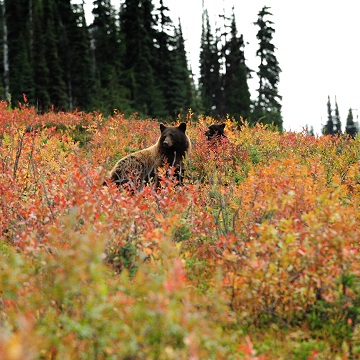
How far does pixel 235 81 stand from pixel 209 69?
9.03 m

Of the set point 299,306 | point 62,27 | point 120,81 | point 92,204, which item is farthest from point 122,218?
point 62,27

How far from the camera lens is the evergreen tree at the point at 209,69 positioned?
5493 centimetres

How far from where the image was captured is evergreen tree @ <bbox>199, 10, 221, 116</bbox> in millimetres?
54928

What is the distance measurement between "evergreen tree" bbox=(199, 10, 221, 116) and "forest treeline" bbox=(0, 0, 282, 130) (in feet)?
7.42

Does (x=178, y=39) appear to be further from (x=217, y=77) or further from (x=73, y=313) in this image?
(x=73, y=313)

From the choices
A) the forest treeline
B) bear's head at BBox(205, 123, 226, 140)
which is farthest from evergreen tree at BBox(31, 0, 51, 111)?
bear's head at BBox(205, 123, 226, 140)

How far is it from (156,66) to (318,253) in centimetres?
4586

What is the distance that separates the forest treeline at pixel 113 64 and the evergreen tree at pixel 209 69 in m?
2.26

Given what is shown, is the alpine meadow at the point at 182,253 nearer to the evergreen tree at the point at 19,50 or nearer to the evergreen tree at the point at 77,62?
the evergreen tree at the point at 19,50

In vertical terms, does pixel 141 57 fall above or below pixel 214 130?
above

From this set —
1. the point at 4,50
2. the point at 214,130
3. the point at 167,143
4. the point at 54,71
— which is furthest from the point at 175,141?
the point at 54,71

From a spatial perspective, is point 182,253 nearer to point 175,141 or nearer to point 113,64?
point 175,141

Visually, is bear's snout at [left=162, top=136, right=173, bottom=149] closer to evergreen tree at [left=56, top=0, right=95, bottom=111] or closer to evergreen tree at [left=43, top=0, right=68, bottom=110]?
evergreen tree at [left=43, top=0, right=68, bottom=110]

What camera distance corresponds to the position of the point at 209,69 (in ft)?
185
